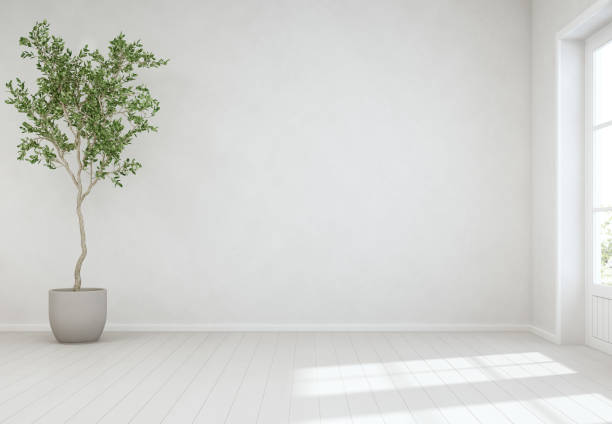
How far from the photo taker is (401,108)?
468 centimetres

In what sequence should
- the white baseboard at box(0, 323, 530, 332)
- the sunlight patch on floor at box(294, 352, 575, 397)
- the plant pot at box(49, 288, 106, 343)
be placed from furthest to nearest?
1. the white baseboard at box(0, 323, 530, 332)
2. the plant pot at box(49, 288, 106, 343)
3. the sunlight patch on floor at box(294, 352, 575, 397)

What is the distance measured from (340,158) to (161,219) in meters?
1.53

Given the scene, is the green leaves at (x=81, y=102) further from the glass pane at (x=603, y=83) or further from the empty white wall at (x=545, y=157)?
the glass pane at (x=603, y=83)

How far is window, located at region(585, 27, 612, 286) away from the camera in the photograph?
381 cm

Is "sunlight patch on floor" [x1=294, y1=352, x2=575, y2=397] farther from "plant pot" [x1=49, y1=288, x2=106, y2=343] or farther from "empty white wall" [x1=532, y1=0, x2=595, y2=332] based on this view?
"plant pot" [x1=49, y1=288, x2=106, y2=343]

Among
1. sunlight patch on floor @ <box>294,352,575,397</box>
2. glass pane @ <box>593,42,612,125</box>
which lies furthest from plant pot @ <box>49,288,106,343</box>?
glass pane @ <box>593,42,612,125</box>

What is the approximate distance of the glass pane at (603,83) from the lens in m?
3.82

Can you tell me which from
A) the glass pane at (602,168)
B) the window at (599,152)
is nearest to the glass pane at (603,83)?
the window at (599,152)

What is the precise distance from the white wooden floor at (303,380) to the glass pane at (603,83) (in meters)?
1.59

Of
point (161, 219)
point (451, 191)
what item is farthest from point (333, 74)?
point (161, 219)

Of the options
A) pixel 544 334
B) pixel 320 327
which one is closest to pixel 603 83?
pixel 544 334

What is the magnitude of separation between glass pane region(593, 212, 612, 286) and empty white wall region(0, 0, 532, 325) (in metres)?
0.74

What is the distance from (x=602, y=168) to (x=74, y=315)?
3.77m

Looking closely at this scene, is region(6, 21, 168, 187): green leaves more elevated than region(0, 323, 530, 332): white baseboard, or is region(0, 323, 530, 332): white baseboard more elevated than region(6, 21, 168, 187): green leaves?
region(6, 21, 168, 187): green leaves
